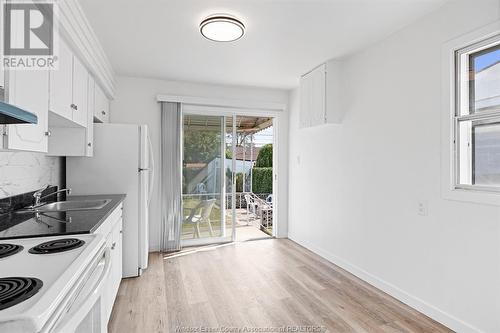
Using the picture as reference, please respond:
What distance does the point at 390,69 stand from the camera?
9.00 feet

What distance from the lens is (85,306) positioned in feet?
3.16

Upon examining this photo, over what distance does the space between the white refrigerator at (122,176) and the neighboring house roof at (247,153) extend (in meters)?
3.09

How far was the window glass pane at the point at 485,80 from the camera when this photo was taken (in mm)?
1992

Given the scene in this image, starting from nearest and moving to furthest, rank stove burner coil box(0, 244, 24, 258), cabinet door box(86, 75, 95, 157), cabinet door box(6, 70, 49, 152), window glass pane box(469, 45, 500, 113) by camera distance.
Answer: stove burner coil box(0, 244, 24, 258) < cabinet door box(6, 70, 49, 152) < window glass pane box(469, 45, 500, 113) < cabinet door box(86, 75, 95, 157)

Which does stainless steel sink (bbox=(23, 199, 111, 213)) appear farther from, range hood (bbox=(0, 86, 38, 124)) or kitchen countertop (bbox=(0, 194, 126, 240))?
range hood (bbox=(0, 86, 38, 124))

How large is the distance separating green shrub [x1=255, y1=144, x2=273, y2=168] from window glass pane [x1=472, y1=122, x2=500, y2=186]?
558cm

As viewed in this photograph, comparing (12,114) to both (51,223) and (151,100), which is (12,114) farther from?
(151,100)

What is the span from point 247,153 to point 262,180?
82cm

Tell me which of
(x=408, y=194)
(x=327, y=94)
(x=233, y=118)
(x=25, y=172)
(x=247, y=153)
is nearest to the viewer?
(x=25, y=172)

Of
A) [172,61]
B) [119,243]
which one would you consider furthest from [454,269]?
[172,61]

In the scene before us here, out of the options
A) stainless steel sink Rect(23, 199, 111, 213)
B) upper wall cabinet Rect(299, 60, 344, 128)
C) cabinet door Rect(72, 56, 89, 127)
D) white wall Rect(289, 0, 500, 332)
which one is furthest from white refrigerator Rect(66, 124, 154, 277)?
white wall Rect(289, 0, 500, 332)

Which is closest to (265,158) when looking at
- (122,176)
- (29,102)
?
(122,176)

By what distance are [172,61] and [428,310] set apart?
3639 mm

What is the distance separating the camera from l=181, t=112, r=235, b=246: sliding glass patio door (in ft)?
14.1
